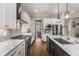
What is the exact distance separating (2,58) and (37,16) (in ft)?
19.4

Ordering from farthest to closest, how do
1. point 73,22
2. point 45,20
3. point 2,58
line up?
1. point 45,20
2. point 73,22
3. point 2,58

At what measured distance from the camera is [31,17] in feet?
23.2

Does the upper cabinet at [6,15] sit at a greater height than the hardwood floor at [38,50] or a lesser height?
greater

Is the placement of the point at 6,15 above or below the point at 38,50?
above

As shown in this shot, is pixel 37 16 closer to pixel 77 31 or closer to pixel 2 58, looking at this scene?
pixel 77 31

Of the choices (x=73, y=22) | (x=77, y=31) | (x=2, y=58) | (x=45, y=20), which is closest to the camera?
(x=2, y=58)

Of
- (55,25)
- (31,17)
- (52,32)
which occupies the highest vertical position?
(31,17)

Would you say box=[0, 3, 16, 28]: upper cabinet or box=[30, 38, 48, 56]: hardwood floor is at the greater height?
box=[0, 3, 16, 28]: upper cabinet

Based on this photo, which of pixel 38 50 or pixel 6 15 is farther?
pixel 38 50

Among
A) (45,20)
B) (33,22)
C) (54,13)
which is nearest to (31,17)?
(33,22)

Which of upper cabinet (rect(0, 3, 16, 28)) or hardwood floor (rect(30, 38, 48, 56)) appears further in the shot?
hardwood floor (rect(30, 38, 48, 56))

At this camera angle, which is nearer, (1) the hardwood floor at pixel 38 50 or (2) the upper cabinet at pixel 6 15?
(2) the upper cabinet at pixel 6 15

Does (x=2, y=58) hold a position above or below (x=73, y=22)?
Answer: below

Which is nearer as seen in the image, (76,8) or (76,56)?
(76,56)
